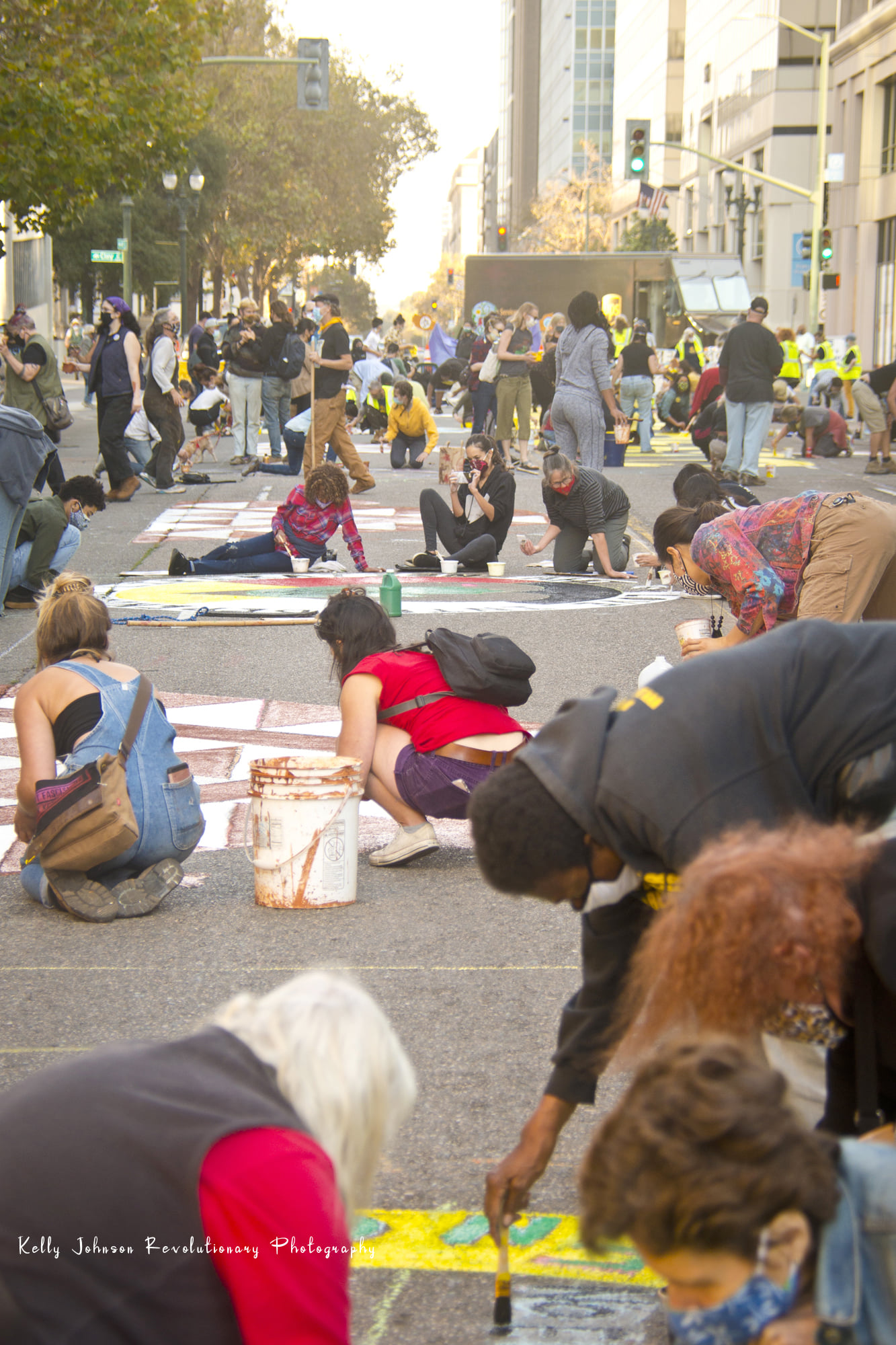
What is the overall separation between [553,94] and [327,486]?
441ft

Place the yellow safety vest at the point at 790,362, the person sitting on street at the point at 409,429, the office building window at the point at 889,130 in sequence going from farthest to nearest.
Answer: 1. the office building window at the point at 889,130
2. the yellow safety vest at the point at 790,362
3. the person sitting on street at the point at 409,429

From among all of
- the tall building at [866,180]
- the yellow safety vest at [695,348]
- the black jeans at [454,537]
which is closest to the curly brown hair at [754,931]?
the black jeans at [454,537]

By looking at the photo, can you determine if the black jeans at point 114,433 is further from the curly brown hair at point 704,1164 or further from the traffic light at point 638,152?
the traffic light at point 638,152

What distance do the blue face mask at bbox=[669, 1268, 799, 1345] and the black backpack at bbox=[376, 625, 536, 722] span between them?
3573mm

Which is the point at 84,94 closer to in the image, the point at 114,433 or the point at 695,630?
the point at 114,433

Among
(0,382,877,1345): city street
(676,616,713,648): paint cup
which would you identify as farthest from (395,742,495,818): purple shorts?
(676,616,713,648): paint cup

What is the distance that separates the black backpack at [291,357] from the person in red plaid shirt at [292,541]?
247 inches

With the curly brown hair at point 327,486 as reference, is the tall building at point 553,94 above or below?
above

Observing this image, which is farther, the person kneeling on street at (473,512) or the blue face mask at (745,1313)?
the person kneeling on street at (473,512)

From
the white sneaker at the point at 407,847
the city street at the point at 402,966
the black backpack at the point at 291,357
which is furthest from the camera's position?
the black backpack at the point at 291,357

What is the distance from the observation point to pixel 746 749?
226 cm

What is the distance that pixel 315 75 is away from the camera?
81.9 feet

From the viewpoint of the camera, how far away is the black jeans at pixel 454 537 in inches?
477

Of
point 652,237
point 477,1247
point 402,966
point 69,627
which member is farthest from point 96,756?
point 652,237
